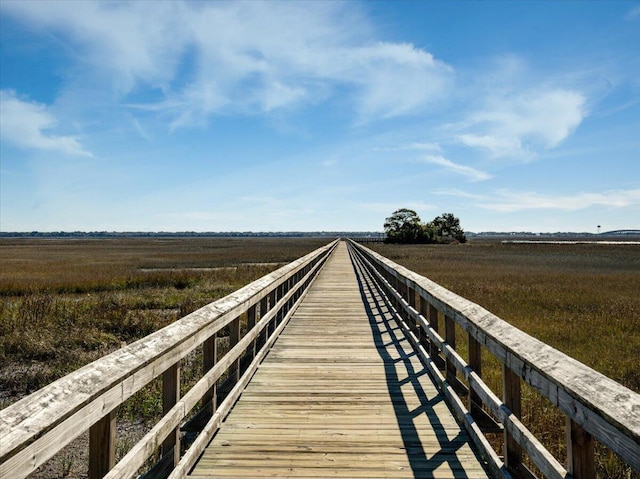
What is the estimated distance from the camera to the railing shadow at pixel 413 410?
2961 millimetres

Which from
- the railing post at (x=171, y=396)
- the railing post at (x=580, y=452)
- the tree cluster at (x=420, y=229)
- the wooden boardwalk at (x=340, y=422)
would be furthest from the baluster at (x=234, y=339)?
the tree cluster at (x=420, y=229)

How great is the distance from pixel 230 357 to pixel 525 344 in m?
2.28

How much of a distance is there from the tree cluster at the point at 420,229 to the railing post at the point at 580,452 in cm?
8508

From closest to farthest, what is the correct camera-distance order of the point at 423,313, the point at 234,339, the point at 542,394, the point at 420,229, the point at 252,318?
the point at 542,394 → the point at 234,339 → the point at 252,318 → the point at 423,313 → the point at 420,229

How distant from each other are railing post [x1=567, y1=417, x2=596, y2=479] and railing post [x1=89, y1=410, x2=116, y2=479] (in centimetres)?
181

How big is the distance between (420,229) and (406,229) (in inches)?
106

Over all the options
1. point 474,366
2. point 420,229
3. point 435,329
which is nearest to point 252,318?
point 435,329

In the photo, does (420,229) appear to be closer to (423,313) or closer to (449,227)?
(449,227)

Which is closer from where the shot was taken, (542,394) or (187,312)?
(542,394)

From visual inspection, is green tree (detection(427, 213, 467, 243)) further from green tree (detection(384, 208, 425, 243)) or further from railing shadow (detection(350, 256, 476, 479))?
railing shadow (detection(350, 256, 476, 479))

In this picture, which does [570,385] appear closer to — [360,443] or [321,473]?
[321,473]

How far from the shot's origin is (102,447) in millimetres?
1706

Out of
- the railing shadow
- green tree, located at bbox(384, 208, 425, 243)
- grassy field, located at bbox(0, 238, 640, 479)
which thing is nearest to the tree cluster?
green tree, located at bbox(384, 208, 425, 243)

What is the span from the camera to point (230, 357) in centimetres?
360
